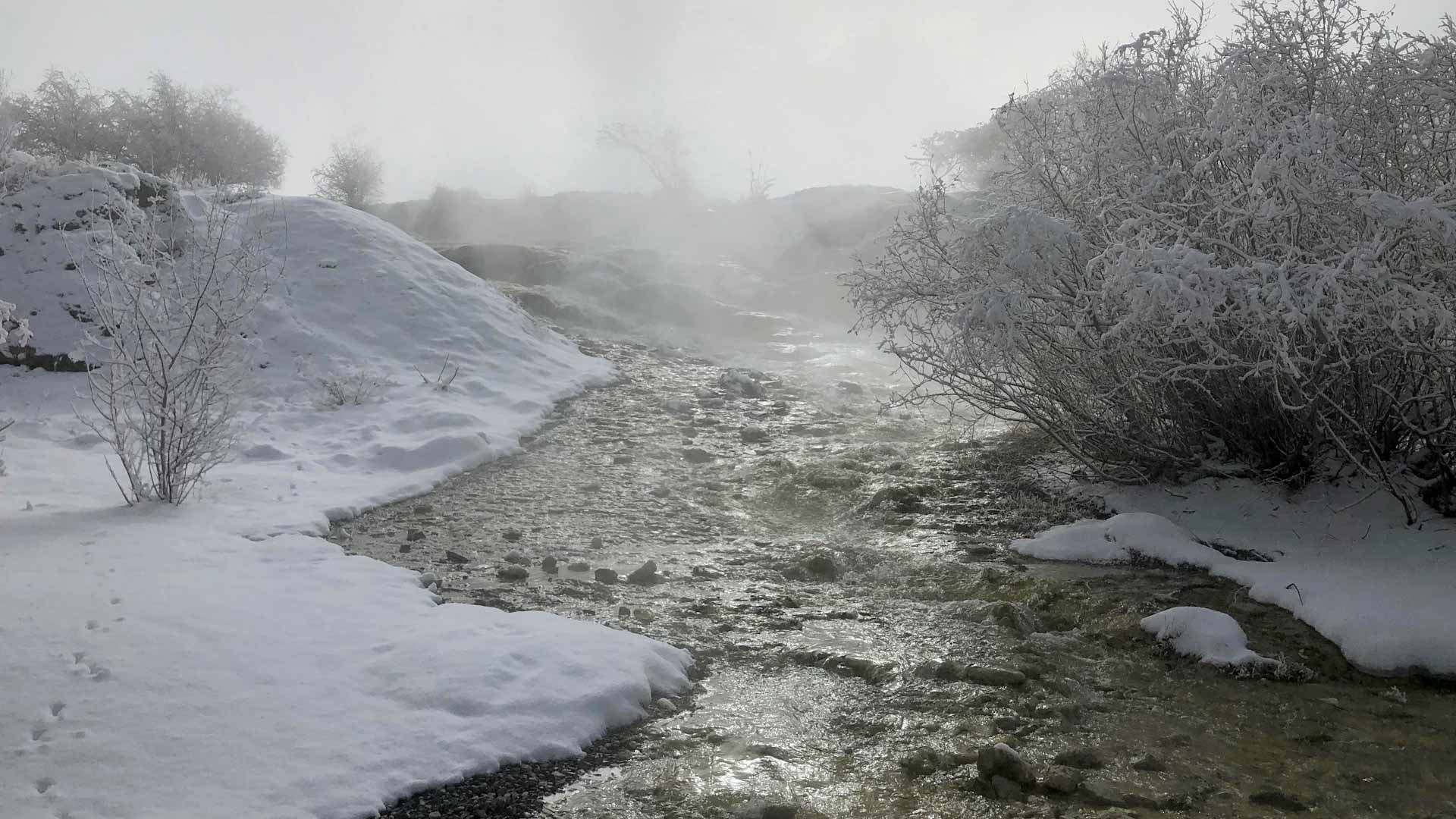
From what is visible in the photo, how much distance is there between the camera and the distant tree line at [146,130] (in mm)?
20984

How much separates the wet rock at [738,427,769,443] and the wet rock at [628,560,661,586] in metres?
3.72

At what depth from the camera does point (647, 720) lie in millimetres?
3484

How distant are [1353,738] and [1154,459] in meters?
3.08

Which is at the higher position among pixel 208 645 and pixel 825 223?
pixel 825 223

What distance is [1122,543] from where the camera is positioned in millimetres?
5523

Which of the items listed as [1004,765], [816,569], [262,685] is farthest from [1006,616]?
[262,685]

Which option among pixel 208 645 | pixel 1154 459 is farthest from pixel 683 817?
pixel 1154 459

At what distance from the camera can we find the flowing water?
300 cm

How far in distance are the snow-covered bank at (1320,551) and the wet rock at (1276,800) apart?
140 cm

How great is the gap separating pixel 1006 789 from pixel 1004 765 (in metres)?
0.10

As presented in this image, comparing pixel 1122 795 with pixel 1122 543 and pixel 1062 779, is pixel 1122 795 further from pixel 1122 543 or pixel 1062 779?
pixel 1122 543

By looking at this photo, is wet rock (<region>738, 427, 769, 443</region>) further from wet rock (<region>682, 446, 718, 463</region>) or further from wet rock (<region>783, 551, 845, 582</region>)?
wet rock (<region>783, 551, 845, 582</region>)

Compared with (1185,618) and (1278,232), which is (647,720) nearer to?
(1185,618)

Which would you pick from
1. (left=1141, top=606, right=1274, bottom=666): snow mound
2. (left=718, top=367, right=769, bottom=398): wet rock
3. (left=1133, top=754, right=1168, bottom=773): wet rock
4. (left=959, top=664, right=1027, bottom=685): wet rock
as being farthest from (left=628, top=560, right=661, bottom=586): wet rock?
(left=718, top=367, right=769, bottom=398): wet rock
